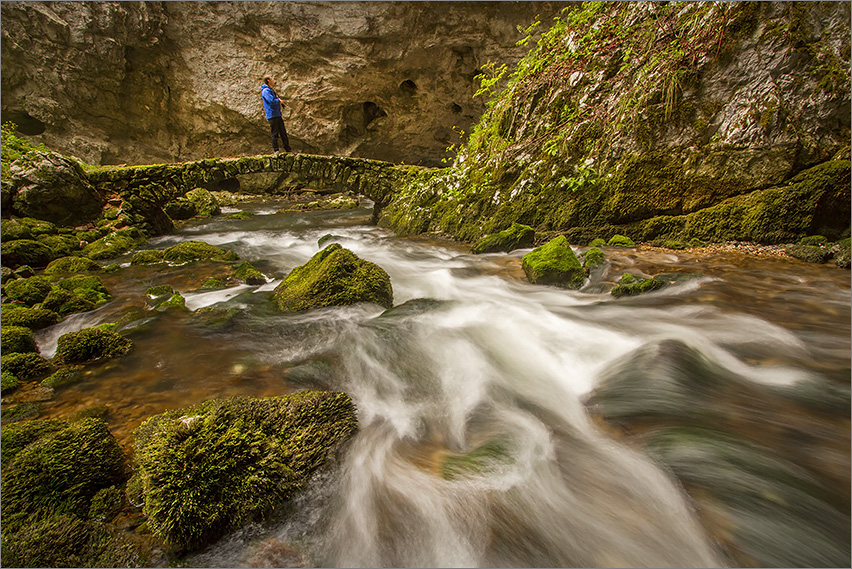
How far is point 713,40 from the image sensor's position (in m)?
4.75

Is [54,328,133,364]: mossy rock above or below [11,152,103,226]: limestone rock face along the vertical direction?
below

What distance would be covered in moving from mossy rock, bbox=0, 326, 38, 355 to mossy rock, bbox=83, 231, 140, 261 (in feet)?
17.6

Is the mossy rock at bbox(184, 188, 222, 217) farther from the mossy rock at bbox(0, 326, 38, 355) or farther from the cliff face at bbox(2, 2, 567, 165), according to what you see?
the mossy rock at bbox(0, 326, 38, 355)

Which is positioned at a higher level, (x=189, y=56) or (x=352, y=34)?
(x=352, y=34)

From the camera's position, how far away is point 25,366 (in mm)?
2520

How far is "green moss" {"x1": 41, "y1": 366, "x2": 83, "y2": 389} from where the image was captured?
7.97 ft

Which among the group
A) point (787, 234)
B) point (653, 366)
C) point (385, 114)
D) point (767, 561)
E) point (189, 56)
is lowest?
point (767, 561)

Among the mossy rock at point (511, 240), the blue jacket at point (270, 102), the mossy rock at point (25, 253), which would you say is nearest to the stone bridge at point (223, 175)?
the blue jacket at point (270, 102)

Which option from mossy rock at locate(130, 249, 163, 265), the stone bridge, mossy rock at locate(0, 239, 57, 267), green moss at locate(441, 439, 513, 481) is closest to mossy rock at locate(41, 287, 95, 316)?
mossy rock at locate(130, 249, 163, 265)

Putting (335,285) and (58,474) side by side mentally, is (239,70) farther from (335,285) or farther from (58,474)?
(58,474)

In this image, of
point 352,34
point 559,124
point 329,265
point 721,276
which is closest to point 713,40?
point 559,124

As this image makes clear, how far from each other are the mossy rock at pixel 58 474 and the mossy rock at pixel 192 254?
220 inches

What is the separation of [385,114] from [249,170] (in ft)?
44.5

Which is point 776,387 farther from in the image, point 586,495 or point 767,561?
point 586,495
